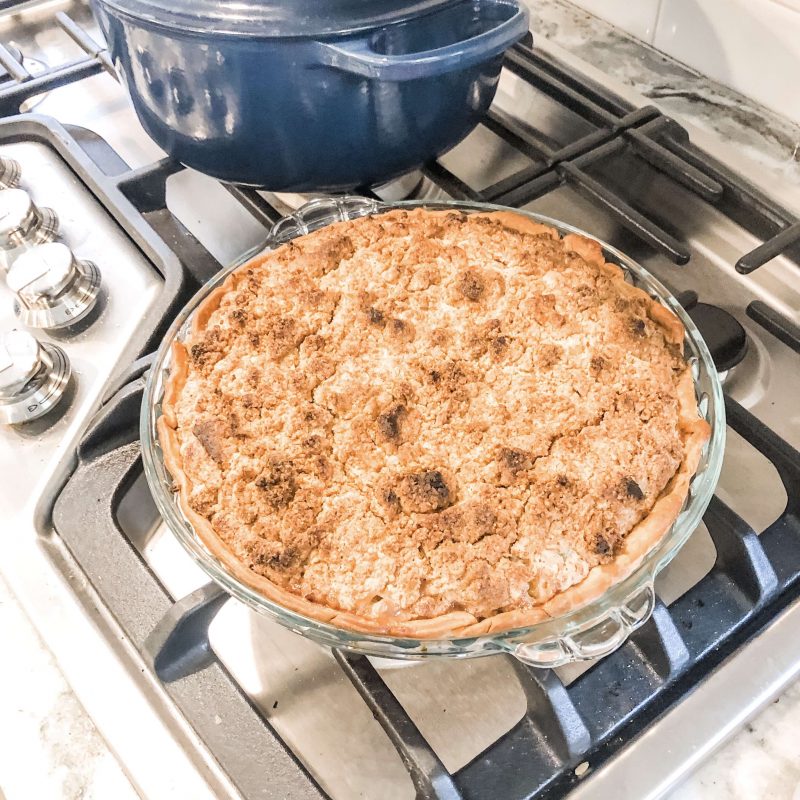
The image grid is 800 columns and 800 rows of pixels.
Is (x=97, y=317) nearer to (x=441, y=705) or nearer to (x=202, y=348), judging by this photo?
(x=202, y=348)

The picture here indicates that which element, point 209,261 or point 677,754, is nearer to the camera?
point 677,754

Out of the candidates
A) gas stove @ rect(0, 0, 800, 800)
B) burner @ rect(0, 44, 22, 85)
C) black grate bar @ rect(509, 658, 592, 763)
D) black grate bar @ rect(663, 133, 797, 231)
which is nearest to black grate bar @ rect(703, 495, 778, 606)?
gas stove @ rect(0, 0, 800, 800)

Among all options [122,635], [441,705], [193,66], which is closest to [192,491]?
[122,635]

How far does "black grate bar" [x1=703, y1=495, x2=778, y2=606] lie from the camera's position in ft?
1.85

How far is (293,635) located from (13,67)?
82cm

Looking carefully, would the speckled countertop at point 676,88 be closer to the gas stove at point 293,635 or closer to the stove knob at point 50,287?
the gas stove at point 293,635

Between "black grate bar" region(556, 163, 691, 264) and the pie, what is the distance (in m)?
0.08

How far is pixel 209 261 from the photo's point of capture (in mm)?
818

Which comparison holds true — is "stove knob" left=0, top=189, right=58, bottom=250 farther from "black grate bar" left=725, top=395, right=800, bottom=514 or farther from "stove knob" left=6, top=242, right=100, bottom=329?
"black grate bar" left=725, top=395, right=800, bottom=514

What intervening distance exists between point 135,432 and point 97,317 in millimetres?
144

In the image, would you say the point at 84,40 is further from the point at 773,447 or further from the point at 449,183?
the point at 773,447

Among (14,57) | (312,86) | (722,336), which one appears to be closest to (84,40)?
(14,57)

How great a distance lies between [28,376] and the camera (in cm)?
67

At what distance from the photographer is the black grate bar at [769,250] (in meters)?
0.70
